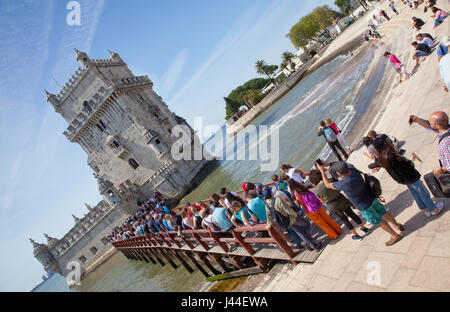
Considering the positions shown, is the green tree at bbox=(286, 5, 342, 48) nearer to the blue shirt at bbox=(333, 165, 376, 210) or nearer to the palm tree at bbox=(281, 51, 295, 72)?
the palm tree at bbox=(281, 51, 295, 72)

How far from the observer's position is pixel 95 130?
40.5 meters

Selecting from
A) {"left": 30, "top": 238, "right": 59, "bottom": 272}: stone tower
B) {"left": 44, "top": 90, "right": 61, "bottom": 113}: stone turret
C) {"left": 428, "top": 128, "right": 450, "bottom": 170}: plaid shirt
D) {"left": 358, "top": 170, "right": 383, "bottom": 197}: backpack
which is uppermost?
{"left": 44, "top": 90, "right": 61, "bottom": 113}: stone turret

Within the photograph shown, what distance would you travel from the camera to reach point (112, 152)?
1597 inches

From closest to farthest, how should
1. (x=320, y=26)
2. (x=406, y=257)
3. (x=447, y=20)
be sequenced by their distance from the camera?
(x=406, y=257), (x=447, y=20), (x=320, y=26)

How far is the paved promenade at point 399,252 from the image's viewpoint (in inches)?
168

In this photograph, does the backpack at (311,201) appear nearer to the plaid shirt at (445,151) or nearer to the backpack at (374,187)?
the backpack at (374,187)

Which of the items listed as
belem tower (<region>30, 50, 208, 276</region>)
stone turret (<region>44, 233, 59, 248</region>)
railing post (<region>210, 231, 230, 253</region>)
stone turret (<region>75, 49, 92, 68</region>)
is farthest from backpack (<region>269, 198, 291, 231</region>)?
stone turret (<region>44, 233, 59, 248</region>)

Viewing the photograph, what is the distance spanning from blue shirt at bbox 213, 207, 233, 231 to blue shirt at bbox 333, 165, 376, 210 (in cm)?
446

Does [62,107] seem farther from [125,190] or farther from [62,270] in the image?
[62,270]

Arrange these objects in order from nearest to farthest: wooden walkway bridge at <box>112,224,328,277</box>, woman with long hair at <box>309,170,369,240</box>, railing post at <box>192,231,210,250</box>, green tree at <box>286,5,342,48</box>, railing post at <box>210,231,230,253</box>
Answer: woman with long hair at <box>309,170,369,240</box>, wooden walkway bridge at <box>112,224,328,277</box>, railing post at <box>210,231,230,253</box>, railing post at <box>192,231,210,250</box>, green tree at <box>286,5,342,48</box>

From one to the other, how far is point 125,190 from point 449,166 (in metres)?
39.2

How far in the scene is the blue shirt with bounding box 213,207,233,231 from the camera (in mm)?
8812

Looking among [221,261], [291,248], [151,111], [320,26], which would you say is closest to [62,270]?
[151,111]

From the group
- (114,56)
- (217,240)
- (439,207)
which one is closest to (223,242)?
(217,240)
